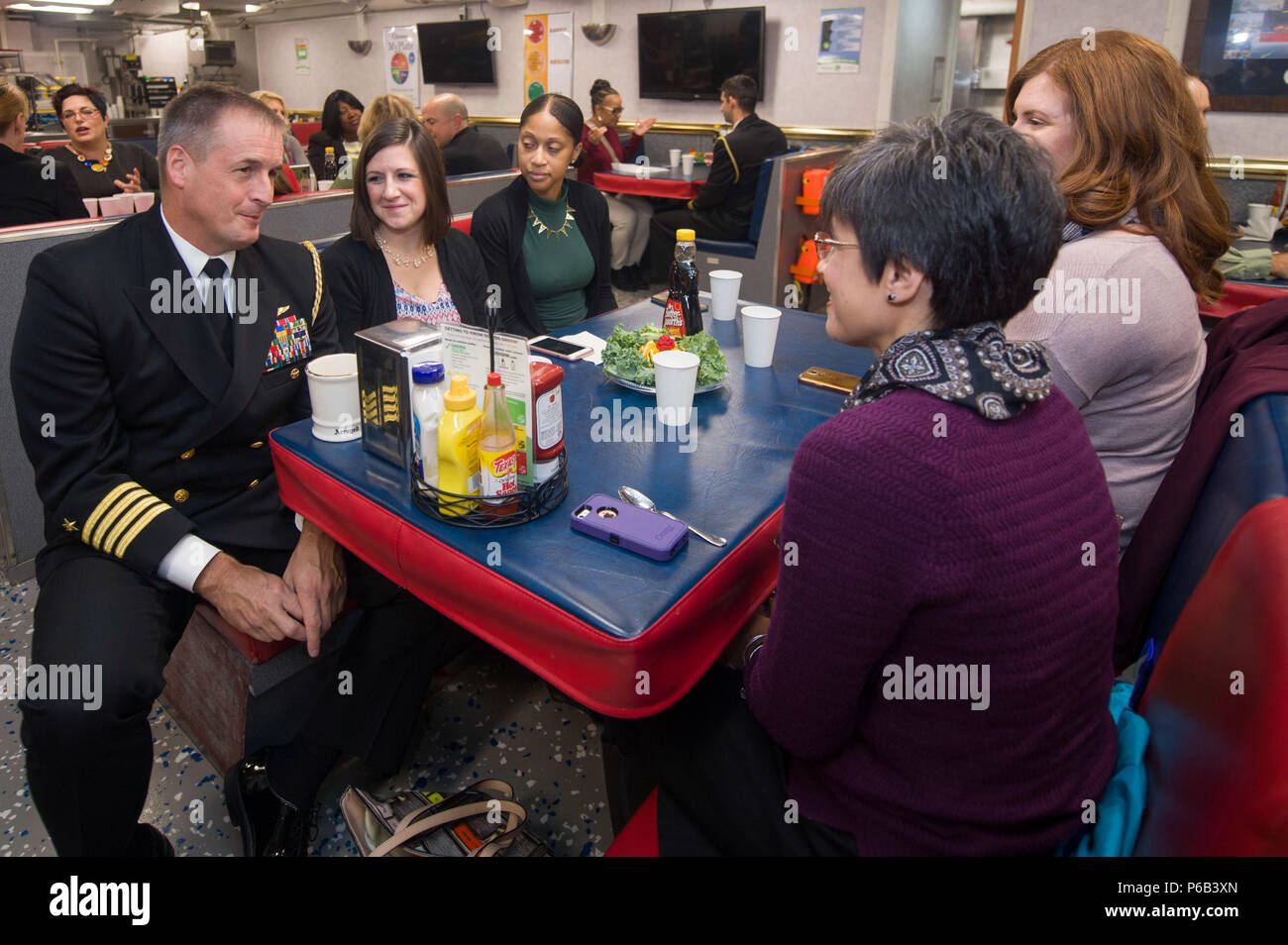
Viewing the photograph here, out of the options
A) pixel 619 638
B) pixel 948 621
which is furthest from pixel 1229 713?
pixel 619 638

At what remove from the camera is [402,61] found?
928cm

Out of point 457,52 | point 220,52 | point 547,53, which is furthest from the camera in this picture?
point 220,52

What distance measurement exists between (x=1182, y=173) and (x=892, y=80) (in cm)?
548

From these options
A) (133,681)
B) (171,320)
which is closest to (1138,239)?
(171,320)

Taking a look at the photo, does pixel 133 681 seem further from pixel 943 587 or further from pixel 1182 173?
pixel 1182 173

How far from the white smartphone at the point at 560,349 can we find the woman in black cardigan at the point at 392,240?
38cm

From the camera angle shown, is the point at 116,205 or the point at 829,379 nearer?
the point at 829,379

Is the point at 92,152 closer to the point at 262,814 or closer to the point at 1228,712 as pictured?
the point at 262,814

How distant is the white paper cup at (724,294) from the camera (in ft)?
7.00

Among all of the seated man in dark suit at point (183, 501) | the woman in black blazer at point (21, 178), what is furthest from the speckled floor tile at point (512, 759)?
the woman in black blazer at point (21, 178)

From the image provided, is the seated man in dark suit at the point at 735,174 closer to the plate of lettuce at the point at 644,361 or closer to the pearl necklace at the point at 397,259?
the pearl necklace at the point at 397,259

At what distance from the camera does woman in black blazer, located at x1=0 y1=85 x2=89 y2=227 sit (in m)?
3.67

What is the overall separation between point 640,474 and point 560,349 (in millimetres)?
666
